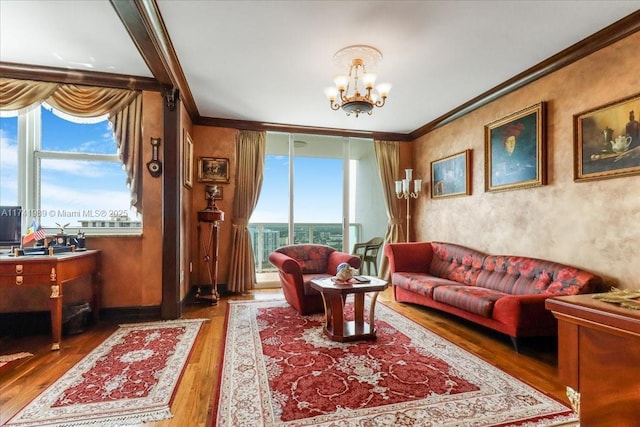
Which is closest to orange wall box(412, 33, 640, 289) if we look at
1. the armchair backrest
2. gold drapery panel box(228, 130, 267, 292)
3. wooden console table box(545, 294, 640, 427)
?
the armchair backrest

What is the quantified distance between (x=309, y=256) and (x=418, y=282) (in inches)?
54.9

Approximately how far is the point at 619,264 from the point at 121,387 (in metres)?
3.73

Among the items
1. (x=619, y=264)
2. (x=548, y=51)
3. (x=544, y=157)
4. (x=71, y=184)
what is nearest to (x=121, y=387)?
(x=71, y=184)

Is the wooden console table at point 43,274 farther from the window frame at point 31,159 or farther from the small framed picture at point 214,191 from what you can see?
the small framed picture at point 214,191

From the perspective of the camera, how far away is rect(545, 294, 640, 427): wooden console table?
602 millimetres

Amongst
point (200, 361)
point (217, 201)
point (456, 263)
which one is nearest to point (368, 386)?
A: point (200, 361)

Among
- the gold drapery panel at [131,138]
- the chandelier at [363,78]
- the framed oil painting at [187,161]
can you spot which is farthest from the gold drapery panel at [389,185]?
the gold drapery panel at [131,138]

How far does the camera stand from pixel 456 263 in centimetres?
400

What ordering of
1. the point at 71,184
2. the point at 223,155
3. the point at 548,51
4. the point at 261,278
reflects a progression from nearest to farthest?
the point at 548,51
the point at 71,184
the point at 223,155
the point at 261,278

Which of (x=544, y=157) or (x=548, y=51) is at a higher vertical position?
(x=548, y=51)

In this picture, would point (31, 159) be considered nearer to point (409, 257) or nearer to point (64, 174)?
point (64, 174)

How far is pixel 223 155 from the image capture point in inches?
189

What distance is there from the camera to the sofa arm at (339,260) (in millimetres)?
3680

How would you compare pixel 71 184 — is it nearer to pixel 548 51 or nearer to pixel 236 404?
pixel 236 404
